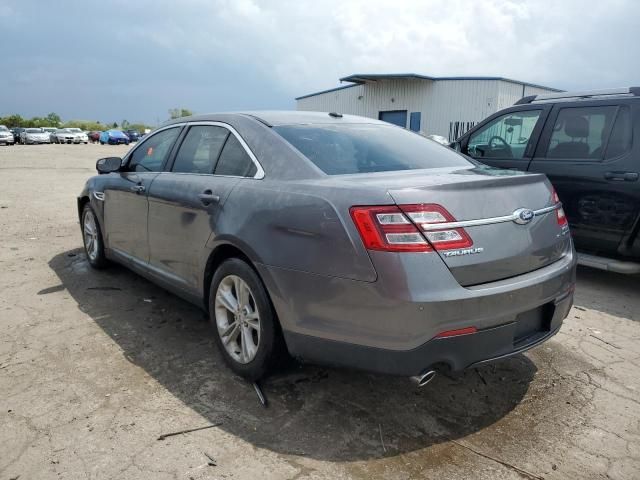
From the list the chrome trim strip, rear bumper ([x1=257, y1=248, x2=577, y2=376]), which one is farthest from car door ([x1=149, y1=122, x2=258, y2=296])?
the chrome trim strip

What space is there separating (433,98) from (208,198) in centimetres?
2333

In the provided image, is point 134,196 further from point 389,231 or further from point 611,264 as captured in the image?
point 611,264

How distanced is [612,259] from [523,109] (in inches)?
74.3

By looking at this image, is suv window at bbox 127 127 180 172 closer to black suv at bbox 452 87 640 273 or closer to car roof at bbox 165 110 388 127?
car roof at bbox 165 110 388 127

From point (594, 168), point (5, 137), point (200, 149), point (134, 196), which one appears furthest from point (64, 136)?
point (594, 168)

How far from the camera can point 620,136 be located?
188 inches

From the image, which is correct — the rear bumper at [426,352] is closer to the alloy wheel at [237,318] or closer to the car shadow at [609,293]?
the alloy wheel at [237,318]

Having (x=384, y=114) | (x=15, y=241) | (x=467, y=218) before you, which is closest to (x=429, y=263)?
(x=467, y=218)

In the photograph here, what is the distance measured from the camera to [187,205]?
3.40 meters

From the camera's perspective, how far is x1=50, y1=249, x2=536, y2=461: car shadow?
2520 millimetres

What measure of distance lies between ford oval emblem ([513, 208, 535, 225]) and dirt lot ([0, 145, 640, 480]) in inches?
41.2

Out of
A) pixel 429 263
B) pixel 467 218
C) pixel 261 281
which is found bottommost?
pixel 261 281

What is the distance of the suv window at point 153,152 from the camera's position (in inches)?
161

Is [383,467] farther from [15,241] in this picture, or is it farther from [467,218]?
[15,241]
